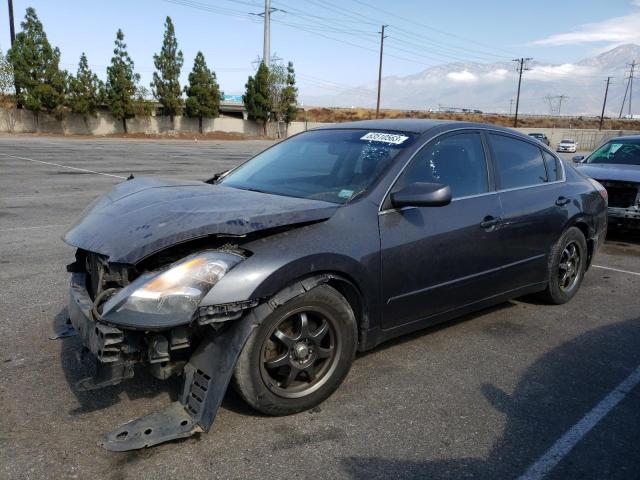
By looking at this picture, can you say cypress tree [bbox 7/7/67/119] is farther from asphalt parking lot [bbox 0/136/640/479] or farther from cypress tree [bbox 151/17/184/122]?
asphalt parking lot [bbox 0/136/640/479]

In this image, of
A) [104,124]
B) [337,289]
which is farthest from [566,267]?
[104,124]

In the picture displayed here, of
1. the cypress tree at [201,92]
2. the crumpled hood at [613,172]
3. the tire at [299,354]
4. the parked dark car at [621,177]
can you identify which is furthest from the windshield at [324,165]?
the cypress tree at [201,92]

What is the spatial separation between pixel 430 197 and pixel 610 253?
5.38 meters

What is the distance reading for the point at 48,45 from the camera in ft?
152

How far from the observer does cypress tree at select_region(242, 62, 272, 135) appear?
5909 cm

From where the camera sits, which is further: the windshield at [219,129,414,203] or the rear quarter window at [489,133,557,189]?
the rear quarter window at [489,133,557,189]

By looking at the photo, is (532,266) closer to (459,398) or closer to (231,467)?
(459,398)

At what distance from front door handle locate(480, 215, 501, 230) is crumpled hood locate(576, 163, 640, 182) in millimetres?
4144

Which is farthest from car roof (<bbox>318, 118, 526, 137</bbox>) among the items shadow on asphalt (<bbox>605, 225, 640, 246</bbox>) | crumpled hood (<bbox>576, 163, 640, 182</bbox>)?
shadow on asphalt (<bbox>605, 225, 640, 246</bbox>)

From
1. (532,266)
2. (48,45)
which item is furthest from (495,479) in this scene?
(48,45)

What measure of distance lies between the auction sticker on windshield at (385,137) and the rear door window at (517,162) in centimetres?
93

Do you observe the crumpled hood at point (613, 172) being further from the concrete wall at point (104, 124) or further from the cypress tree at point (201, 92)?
the cypress tree at point (201, 92)

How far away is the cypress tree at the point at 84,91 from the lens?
48.0 meters

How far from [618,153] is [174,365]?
28.6ft
